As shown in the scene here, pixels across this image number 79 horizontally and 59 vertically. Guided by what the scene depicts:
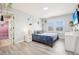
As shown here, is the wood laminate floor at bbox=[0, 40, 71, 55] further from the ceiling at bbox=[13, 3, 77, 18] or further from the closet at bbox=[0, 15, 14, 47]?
the ceiling at bbox=[13, 3, 77, 18]

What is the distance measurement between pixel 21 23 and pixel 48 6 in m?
1.01

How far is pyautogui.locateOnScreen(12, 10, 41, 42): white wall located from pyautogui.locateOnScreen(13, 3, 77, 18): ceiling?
0.18 m

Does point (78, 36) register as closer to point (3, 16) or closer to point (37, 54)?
point (37, 54)

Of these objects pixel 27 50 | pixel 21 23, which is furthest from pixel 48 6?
pixel 27 50

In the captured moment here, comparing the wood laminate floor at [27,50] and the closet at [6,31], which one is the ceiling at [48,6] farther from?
the wood laminate floor at [27,50]

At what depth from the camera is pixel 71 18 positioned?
1.93m

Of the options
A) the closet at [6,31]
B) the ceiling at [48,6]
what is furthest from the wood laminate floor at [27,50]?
the ceiling at [48,6]

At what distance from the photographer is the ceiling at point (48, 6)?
1.92 metres

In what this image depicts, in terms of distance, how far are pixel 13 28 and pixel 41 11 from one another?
1.07 meters

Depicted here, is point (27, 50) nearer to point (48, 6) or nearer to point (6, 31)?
point (6, 31)

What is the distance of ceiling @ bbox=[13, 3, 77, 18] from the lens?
1.92m

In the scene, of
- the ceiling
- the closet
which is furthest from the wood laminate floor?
the ceiling
